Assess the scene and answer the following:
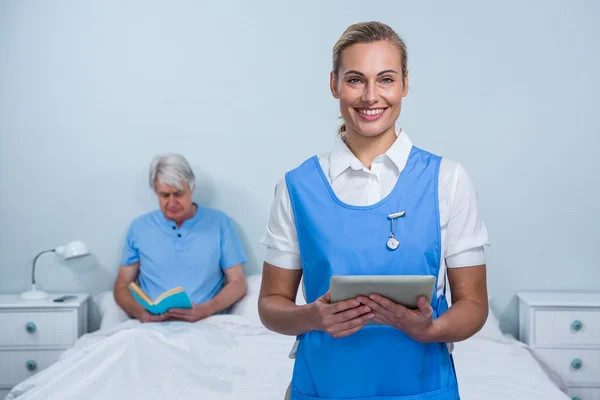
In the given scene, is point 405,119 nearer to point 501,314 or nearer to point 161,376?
point 501,314

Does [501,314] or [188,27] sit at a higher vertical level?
[188,27]

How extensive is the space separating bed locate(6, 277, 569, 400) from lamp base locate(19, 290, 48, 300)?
0.51m

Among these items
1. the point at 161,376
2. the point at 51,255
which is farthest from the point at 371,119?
the point at 51,255

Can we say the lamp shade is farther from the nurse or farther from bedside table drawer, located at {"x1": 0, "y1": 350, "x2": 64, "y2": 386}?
the nurse

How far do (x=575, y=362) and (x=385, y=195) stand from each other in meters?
2.21

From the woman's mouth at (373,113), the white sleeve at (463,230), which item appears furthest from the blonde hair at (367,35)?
the white sleeve at (463,230)

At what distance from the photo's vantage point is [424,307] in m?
1.15

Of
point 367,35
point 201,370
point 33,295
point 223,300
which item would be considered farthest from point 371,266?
point 33,295

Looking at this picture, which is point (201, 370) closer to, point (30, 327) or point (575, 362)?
point (30, 327)

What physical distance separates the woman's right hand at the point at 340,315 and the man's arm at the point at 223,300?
1.91m

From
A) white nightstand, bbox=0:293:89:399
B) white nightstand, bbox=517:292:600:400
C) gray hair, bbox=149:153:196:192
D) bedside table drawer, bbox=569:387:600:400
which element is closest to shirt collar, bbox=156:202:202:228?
gray hair, bbox=149:153:196:192

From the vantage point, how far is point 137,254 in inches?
130

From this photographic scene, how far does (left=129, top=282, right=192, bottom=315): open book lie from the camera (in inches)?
116

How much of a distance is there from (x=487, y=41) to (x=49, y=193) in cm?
214
